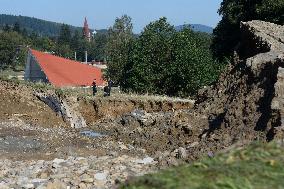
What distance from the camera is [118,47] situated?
44781 millimetres

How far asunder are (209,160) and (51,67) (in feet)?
153

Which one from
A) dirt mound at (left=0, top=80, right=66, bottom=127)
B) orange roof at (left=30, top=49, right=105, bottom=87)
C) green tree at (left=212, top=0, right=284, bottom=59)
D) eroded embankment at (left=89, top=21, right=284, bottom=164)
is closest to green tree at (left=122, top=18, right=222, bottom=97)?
green tree at (left=212, top=0, right=284, bottom=59)

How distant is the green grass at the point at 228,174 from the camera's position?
188 inches

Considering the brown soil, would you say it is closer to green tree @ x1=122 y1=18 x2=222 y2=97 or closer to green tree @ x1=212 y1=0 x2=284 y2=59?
green tree @ x1=122 y1=18 x2=222 y2=97

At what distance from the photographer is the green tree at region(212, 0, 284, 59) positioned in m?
35.4

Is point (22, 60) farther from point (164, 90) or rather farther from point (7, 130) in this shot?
point (7, 130)

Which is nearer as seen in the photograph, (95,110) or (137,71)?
(95,110)

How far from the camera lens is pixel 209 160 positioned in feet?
17.7

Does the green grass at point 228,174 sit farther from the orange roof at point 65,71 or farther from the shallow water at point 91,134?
the orange roof at point 65,71

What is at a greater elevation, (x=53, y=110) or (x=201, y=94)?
(x=201, y=94)

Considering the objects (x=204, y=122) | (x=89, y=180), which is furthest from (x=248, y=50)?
(x=89, y=180)

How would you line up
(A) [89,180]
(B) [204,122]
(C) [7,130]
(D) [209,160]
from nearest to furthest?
(D) [209,160]
(A) [89,180]
(B) [204,122]
(C) [7,130]

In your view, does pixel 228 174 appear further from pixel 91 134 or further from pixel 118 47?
pixel 118 47

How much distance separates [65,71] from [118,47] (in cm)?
916
